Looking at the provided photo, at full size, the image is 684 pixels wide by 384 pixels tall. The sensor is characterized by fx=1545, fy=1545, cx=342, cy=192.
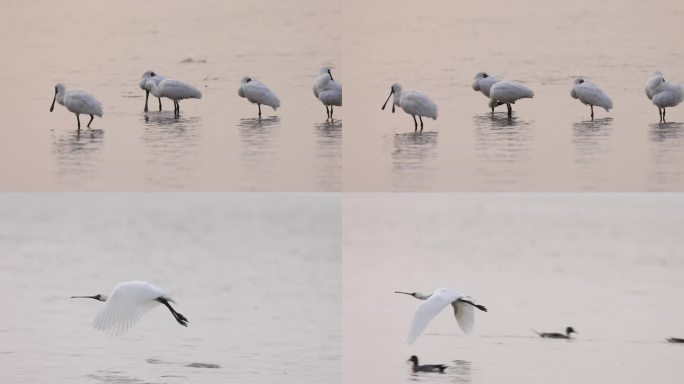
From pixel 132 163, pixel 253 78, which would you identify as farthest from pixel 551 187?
pixel 132 163

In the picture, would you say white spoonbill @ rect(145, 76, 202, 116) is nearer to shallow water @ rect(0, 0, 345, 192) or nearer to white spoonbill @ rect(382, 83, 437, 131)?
shallow water @ rect(0, 0, 345, 192)

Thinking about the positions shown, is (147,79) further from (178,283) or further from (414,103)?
(414,103)

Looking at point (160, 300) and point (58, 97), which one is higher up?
point (58, 97)

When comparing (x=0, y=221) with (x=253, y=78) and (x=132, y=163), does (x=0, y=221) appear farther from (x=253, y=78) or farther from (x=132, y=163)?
(x=253, y=78)

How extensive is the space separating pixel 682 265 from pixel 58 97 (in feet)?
8.74

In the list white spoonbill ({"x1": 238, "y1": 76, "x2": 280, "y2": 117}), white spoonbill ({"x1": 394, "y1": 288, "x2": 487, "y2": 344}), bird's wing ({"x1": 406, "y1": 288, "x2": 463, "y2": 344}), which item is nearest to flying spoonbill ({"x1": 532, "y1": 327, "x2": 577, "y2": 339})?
white spoonbill ({"x1": 394, "y1": 288, "x2": 487, "y2": 344})

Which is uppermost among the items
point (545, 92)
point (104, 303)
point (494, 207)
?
point (545, 92)

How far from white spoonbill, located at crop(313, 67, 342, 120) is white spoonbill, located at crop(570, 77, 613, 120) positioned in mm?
972

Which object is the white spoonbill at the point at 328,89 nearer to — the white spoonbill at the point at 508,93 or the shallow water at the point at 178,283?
the shallow water at the point at 178,283

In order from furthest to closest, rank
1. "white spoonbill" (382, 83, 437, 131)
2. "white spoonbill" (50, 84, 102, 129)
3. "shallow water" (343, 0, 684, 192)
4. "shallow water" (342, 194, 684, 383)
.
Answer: "white spoonbill" (50, 84, 102, 129) → "white spoonbill" (382, 83, 437, 131) → "shallow water" (343, 0, 684, 192) → "shallow water" (342, 194, 684, 383)

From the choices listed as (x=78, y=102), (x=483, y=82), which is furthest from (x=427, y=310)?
(x=78, y=102)

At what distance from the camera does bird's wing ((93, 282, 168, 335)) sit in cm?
625

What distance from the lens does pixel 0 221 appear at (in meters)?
6.84

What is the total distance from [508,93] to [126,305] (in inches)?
69.9
